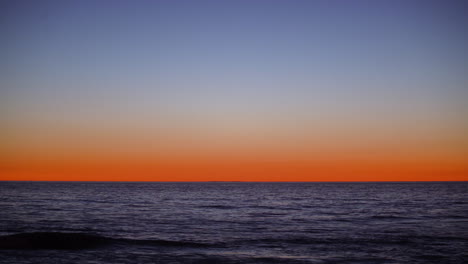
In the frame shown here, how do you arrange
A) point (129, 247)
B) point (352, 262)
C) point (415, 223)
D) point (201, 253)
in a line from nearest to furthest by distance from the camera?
point (352, 262) → point (201, 253) → point (129, 247) → point (415, 223)

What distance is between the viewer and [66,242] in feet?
82.1

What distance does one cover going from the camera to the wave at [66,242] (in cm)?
2412

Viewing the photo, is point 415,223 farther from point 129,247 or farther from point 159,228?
point 129,247

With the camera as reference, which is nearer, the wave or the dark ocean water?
the dark ocean water

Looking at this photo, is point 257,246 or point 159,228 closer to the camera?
point 257,246

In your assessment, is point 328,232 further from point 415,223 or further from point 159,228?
point 159,228

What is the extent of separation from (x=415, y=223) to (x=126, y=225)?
26525 mm

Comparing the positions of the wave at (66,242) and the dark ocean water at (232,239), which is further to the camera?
the wave at (66,242)

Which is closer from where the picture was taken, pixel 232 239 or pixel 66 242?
pixel 66 242

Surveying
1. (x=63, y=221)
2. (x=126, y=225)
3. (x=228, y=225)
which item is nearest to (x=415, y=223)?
(x=228, y=225)

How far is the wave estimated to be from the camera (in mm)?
24125

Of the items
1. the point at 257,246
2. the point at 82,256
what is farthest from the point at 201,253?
the point at 82,256

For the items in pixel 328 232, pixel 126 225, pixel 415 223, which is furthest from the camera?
pixel 415 223

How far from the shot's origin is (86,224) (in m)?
35.5
